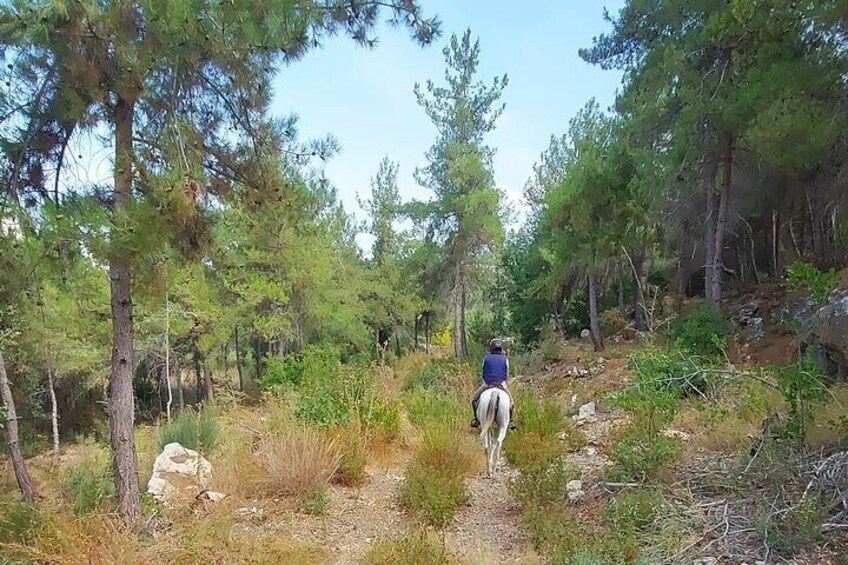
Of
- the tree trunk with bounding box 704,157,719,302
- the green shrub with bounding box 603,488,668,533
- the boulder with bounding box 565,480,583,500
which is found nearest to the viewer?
the green shrub with bounding box 603,488,668,533

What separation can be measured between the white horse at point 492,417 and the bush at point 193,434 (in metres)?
3.54

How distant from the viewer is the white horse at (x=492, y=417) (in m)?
6.29

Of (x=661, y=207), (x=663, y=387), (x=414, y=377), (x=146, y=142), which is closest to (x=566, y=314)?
(x=414, y=377)

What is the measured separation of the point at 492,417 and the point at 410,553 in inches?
111

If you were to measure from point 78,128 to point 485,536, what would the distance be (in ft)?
15.7

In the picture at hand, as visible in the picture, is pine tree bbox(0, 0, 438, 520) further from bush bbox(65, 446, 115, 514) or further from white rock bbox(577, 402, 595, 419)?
white rock bbox(577, 402, 595, 419)

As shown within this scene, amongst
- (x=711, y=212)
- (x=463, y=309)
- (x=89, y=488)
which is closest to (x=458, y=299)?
(x=463, y=309)

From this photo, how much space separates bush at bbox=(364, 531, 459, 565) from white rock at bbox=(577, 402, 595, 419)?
16.0 ft

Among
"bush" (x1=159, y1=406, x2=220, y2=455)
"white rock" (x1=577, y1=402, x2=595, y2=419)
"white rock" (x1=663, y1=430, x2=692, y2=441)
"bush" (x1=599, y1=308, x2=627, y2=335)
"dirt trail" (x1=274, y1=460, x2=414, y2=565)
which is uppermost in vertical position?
"bush" (x1=599, y1=308, x2=627, y2=335)

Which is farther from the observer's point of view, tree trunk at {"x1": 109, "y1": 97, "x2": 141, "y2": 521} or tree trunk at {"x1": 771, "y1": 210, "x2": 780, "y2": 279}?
tree trunk at {"x1": 771, "y1": 210, "x2": 780, "y2": 279}

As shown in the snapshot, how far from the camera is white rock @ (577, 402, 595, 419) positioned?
27.1 feet

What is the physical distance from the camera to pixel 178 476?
18.6 feet

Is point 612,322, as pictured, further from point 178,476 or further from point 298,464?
point 178,476

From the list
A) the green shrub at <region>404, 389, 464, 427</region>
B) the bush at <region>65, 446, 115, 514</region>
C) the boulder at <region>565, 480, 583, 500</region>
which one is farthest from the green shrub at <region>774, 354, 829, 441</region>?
the bush at <region>65, 446, 115, 514</region>
